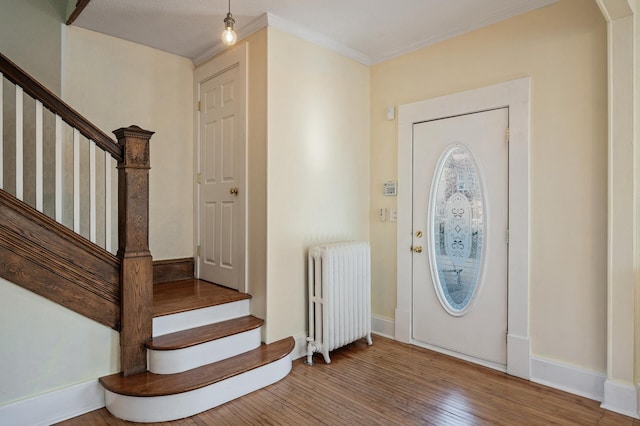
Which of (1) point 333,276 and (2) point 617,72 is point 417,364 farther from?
(2) point 617,72

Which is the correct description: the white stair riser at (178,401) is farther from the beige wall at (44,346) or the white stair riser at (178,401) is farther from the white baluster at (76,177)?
the white baluster at (76,177)

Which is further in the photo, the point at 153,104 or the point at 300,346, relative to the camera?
the point at 153,104

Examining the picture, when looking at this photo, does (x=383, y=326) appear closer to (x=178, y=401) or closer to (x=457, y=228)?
(x=457, y=228)

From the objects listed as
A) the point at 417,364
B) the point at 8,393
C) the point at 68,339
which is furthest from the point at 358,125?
the point at 8,393

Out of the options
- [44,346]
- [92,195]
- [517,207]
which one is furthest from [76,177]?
[517,207]

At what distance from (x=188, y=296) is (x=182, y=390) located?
101 centimetres

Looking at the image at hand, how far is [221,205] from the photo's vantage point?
11.8ft

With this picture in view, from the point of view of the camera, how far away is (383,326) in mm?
3771

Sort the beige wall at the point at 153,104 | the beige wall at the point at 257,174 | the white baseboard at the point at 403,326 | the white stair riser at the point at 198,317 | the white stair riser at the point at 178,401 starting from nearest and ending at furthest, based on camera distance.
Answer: the white stair riser at the point at 178,401, the white stair riser at the point at 198,317, the beige wall at the point at 257,174, the beige wall at the point at 153,104, the white baseboard at the point at 403,326

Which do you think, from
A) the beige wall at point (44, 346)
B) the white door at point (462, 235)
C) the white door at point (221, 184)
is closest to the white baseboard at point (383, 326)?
the white door at point (462, 235)

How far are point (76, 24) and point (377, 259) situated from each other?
3.53 m

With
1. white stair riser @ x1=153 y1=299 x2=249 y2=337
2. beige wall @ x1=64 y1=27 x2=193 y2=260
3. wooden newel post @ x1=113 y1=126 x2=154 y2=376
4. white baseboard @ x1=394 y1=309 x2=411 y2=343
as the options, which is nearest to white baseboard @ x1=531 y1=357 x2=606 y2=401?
white baseboard @ x1=394 y1=309 x2=411 y2=343

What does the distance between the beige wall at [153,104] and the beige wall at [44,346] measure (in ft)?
4.59

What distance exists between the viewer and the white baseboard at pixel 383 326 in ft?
12.1
